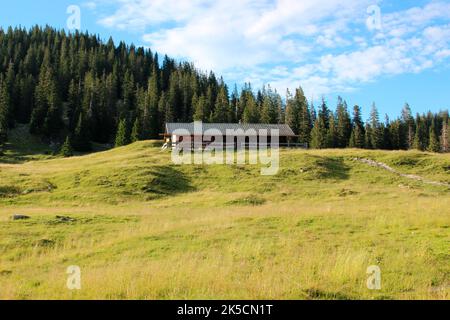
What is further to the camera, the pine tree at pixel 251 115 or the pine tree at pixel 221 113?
the pine tree at pixel 221 113

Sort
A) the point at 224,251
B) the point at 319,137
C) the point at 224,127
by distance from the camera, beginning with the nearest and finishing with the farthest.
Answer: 1. the point at 224,251
2. the point at 224,127
3. the point at 319,137

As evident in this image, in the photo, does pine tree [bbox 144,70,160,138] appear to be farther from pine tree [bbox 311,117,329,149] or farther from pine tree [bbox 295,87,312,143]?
pine tree [bbox 311,117,329,149]

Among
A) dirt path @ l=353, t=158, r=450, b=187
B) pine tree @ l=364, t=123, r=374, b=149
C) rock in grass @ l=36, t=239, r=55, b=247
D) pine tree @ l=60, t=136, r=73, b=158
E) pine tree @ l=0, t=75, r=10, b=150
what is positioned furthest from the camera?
pine tree @ l=364, t=123, r=374, b=149

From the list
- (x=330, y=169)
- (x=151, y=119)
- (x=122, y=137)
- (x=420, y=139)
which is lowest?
(x=330, y=169)

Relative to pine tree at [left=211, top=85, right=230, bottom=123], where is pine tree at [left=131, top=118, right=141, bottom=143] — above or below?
below

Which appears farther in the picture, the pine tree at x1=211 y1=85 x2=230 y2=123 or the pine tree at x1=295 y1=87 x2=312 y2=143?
the pine tree at x1=211 y1=85 x2=230 y2=123

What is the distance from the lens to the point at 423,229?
16891mm

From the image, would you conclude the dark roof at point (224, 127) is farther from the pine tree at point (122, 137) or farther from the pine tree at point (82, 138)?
the pine tree at point (82, 138)

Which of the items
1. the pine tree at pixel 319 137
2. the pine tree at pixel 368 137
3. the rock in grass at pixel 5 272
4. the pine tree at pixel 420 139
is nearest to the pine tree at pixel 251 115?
the pine tree at pixel 319 137

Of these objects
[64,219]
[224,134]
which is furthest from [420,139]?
[64,219]

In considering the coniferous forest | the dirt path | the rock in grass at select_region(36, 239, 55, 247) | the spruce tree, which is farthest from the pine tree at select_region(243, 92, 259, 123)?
the rock in grass at select_region(36, 239, 55, 247)

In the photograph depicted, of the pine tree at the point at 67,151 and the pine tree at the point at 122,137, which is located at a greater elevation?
the pine tree at the point at 122,137

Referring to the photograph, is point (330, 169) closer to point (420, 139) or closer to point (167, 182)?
point (167, 182)

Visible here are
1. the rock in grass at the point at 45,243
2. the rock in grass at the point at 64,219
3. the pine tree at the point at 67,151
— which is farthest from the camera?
the pine tree at the point at 67,151
